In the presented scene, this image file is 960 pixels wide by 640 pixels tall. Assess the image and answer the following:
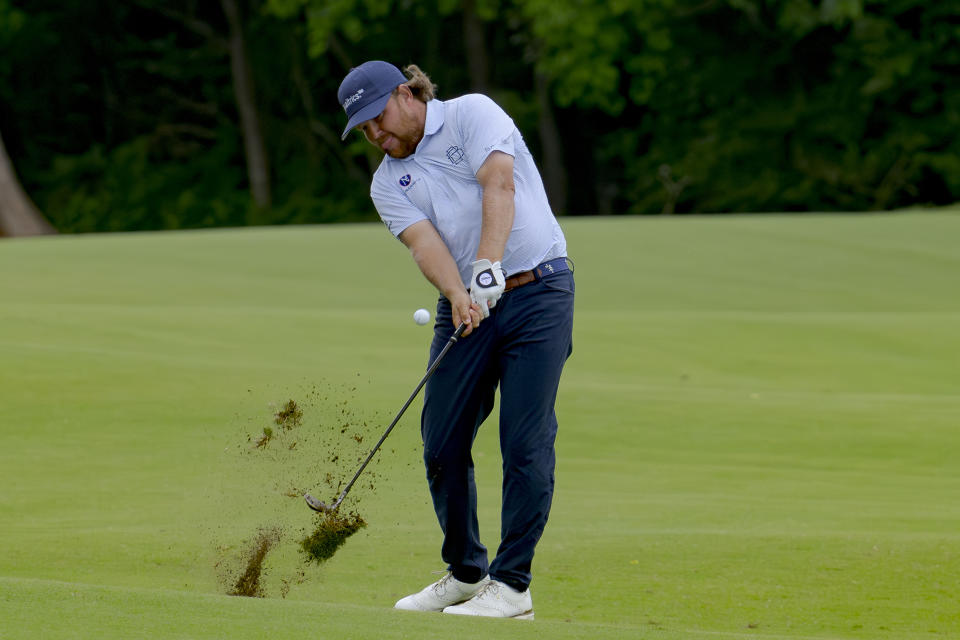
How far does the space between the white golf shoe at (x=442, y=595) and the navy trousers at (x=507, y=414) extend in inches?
1.2

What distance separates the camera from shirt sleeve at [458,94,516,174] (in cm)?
485

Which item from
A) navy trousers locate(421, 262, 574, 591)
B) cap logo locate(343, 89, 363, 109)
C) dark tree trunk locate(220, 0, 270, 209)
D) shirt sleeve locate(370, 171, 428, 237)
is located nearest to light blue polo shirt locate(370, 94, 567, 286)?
shirt sleeve locate(370, 171, 428, 237)

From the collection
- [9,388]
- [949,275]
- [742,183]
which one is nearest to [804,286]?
[949,275]

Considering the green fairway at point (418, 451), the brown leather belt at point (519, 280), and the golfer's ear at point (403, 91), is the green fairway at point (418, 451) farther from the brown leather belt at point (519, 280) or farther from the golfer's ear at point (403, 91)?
the golfer's ear at point (403, 91)

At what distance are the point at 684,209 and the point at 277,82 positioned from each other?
1300 centimetres

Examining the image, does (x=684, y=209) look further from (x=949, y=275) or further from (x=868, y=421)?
(x=868, y=421)

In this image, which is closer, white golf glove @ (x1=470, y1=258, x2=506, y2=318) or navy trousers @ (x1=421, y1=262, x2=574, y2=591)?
white golf glove @ (x1=470, y1=258, x2=506, y2=318)

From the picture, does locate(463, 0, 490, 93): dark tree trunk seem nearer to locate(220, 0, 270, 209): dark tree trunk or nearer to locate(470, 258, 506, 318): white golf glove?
locate(220, 0, 270, 209): dark tree trunk

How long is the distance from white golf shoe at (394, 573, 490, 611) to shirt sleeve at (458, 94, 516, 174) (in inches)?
58.0

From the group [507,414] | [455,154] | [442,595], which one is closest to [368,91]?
[455,154]

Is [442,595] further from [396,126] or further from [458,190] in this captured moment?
[396,126]

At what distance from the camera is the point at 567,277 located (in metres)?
5.07

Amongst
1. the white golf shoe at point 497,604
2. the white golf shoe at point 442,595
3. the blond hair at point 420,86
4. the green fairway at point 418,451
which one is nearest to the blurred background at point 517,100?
the green fairway at point 418,451

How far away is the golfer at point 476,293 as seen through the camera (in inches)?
191
